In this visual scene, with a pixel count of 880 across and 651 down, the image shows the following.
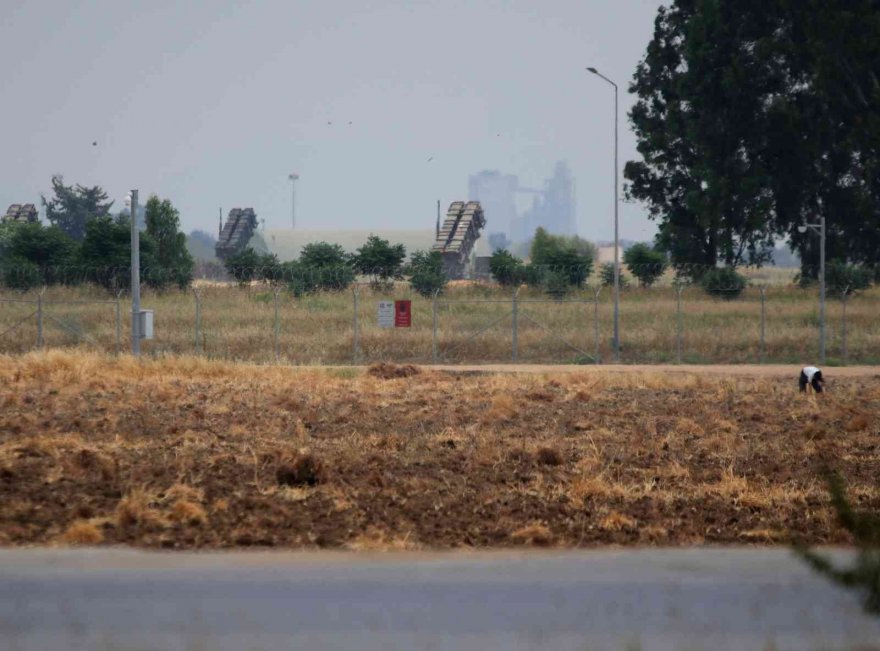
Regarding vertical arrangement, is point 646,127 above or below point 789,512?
above

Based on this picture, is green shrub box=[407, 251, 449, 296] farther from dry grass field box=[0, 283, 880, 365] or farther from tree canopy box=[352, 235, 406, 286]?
dry grass field box=[0, 283, 880, 365]

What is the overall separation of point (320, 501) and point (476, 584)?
3402mm

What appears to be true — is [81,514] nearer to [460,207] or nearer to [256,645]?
[256,645]

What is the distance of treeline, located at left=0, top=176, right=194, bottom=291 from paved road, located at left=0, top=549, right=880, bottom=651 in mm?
44018

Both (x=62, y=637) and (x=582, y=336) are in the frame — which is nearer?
(x=62, y=637)

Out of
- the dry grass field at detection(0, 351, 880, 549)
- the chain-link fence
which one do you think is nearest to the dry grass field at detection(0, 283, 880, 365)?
the chain-link fence

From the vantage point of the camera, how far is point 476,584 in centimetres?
1006

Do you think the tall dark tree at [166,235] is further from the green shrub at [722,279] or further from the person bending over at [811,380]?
the person bending over at [811,380]

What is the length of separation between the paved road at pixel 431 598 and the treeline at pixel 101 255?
44.0 meters

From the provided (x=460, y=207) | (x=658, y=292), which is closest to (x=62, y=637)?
(x=658, y=292)

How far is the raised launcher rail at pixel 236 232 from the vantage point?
3873 inches

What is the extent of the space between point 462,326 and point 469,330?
793mm

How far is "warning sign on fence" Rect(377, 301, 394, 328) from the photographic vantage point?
3866 cm

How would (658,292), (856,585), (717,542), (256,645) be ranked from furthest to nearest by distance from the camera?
(658,292)
(717,542)
(256,645)
(856,585)
